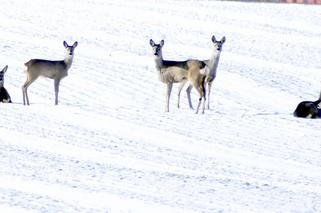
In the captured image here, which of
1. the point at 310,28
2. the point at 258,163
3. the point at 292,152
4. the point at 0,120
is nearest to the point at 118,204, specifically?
the point at 258,163

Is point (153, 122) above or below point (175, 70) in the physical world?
below

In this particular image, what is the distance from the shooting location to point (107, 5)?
119 ft

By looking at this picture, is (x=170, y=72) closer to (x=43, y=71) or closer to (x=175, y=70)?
(x=175, y=70)

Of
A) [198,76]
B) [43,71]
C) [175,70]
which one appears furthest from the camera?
[43,71]

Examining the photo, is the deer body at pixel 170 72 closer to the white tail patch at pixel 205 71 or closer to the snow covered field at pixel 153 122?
the white tail patch at pixel 205 71

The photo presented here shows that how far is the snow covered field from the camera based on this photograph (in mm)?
10984

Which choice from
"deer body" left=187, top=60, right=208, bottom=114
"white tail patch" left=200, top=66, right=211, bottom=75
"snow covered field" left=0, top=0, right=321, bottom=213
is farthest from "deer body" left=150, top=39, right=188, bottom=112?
"snow covered field" left=0, top=0, right=321, bottom=213

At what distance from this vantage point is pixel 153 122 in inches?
658

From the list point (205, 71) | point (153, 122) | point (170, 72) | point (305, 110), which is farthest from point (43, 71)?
point (305, 110)

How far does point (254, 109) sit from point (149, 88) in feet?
9.25

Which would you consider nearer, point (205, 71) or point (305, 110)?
point (205, 71)

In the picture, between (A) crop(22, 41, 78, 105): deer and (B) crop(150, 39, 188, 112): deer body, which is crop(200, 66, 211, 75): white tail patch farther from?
(A) crop(22, 41, 78, 105): deer

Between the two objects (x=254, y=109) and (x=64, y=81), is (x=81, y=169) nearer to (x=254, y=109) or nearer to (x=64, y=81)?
(x=254, y=109)

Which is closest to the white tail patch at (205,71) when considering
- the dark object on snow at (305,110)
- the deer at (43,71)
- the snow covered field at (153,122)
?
the snow covered field at (153,122)
